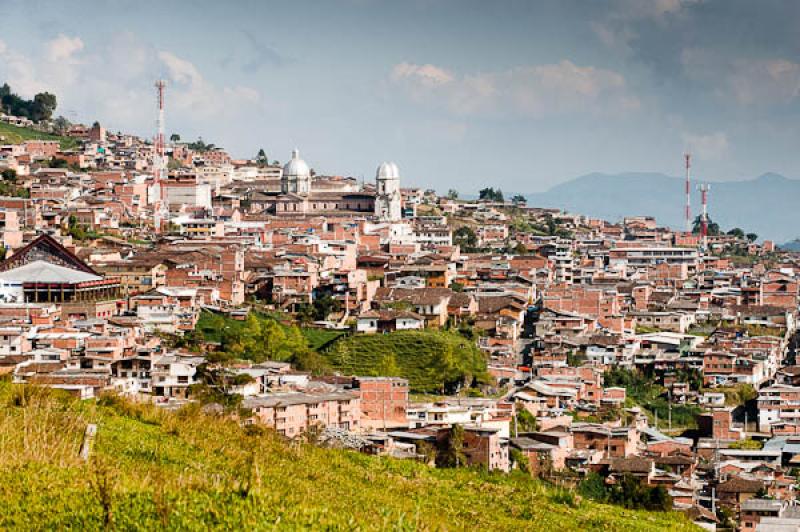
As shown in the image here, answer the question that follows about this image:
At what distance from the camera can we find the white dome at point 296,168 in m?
42.5

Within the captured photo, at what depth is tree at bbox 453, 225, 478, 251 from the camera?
40659mm

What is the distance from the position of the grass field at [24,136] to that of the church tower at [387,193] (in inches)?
383

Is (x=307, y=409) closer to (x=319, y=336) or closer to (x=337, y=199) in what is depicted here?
Answer: (x=319, y=336)

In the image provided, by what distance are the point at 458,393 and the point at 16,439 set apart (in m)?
16.1

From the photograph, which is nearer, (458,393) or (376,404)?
(376,404)

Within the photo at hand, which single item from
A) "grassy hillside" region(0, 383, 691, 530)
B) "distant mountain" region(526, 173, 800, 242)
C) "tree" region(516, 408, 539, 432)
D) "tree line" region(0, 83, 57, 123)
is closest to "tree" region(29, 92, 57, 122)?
"tree line" region(0, 83, 57, 123)

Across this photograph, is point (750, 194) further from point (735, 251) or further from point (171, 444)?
point (171, 444)

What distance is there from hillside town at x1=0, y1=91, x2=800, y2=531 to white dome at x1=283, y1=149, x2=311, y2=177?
0.07m

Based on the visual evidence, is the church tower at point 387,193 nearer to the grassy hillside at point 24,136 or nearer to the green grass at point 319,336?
the grassy hillside at point 24,136

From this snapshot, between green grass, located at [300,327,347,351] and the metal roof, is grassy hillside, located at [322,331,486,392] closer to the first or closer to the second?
green grass, located at [300,327,347,351]

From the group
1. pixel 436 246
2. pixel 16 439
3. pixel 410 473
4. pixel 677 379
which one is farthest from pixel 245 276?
pixel 16 439

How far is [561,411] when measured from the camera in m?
21.5

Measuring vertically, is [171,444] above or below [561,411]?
above

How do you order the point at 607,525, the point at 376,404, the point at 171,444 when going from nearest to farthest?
1. the point at 171,444
2. the point at 607,525
3. the point at 376,404
